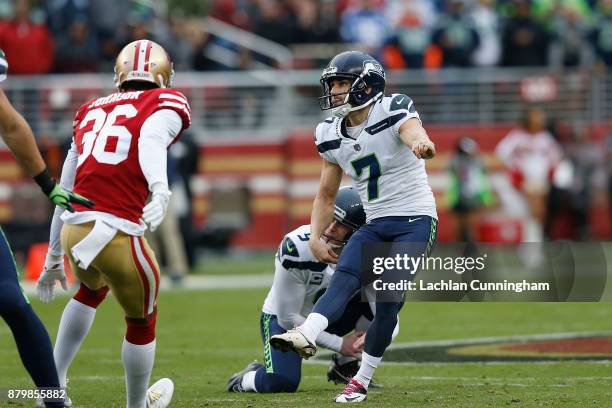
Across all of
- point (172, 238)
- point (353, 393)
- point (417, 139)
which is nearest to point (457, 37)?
point (172, 238)

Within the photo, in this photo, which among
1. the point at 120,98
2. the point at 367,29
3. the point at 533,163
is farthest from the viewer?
the point at 367,29

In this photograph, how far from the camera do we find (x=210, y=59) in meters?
18.2

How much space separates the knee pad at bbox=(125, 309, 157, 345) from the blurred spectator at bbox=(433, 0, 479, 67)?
39.6 feet

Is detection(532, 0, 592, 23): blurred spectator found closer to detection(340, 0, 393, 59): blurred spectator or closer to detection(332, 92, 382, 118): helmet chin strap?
detection(340, 0, 393, 59): blurred spectator

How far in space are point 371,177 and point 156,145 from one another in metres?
1.43

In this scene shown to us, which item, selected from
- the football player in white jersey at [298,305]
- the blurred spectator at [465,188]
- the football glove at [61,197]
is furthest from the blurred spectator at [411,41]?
the football glove at [61,197]

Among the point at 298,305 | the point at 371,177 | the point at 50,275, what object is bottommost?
the point at 298,305

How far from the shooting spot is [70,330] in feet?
21.7

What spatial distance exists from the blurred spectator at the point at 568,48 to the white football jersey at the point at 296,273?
1134cm

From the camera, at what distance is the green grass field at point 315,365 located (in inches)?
265

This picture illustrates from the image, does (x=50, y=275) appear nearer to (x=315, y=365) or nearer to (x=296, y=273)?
(x=296, y=273)

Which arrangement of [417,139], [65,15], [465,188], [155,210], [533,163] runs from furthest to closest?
1. [65,15]
2. [533,163]
3. [465,188]
4. [417,139]
5. [155,210]

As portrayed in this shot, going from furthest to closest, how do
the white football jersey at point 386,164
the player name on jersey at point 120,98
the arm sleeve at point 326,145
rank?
the arm sleeve at point 326,145, the white football jersey at point 386,164, the player name on jersey at point 120,98

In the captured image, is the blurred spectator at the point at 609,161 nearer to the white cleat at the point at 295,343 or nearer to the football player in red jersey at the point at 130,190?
the white cleat at the point at 295,343
